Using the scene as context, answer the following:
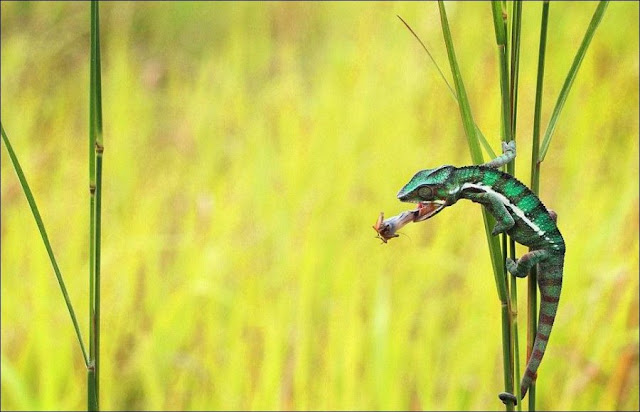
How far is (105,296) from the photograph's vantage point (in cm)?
223

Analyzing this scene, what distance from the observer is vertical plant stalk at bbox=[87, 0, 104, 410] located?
0.64 meters

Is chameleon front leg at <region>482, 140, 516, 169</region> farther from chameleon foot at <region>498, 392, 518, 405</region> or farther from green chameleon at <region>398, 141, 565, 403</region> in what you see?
chameleon foot at <region>498, 392, 518, 405</region>

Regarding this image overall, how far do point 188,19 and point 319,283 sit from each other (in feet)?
8.59

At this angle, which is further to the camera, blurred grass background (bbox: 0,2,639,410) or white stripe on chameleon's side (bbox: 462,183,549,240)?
blurred grass background (bbox: 0,2,639,410)

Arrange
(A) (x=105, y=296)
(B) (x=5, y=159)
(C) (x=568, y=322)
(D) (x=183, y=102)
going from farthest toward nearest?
(D) (x=183, y=102), (B) (x=5, y=159), (A) (x=105, y=296), (C) (x=568, y=322)

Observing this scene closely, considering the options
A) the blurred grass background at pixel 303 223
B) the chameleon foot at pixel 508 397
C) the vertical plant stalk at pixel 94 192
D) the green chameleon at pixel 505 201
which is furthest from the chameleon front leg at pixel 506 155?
the blurred grass background at pixel 303 223

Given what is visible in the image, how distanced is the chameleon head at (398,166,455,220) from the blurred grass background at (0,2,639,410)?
1.20m

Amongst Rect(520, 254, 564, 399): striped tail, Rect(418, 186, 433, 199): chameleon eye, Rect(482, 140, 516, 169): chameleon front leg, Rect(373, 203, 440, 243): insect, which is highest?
Rect(482, 140, 516, 169): chameleon front leg

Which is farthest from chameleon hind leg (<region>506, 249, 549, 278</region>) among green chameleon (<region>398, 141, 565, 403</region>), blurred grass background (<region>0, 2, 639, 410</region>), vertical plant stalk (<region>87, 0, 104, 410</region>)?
blurred grass background (<region>0, 2, 639, 410</region>)

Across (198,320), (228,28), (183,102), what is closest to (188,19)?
(228,28)

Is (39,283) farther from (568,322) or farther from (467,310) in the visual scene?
(568,322)

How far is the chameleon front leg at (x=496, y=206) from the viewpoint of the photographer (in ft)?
2.03

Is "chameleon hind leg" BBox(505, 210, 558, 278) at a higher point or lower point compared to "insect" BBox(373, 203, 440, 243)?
lower

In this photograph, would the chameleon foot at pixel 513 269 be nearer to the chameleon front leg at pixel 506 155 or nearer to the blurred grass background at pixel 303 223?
the chameleon front leg at pixel 506 155
